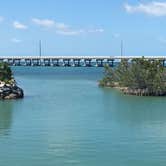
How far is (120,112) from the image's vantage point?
47438 millimetres

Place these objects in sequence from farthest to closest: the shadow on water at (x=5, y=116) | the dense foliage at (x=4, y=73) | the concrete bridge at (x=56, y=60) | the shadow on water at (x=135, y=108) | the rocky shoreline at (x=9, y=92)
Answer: the concrete bridge at (x=56, y=60), the dense foliage at (x=4, y=73), the rocky shoreline at (x=9, y=92), the shadow on water at (x=135, y=108), the shadow on water at (x=5, y=116)

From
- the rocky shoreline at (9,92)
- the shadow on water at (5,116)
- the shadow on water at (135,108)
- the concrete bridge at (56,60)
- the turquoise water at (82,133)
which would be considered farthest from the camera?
the concrete bridge at (56,60)

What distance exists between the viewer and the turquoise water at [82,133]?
27750mm

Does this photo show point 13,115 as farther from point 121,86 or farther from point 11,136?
point 121,86

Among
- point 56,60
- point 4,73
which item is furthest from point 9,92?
point 56,60

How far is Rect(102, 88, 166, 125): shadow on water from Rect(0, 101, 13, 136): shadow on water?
8041mm

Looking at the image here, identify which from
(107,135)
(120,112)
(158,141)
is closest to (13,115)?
(120,112)

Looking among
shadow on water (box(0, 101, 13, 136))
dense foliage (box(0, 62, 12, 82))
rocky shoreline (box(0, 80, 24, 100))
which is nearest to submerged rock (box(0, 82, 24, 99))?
rocky shoreline (box(0, 80, 24, 100))

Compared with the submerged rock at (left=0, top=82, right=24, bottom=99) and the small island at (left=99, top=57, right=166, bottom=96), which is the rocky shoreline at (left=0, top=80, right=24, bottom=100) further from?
the small island at (left=99, top=57, right=166, bottom=96)

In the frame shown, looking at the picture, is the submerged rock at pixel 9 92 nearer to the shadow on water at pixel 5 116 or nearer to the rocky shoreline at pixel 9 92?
the rocky shoreline at pixel 9 92

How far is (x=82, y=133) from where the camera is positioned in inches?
1387

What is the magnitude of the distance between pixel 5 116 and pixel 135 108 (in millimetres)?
12265

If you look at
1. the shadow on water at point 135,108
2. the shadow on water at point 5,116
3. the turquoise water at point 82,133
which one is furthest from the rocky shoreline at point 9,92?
the shadow on water at point 135,108

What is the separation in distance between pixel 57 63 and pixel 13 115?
12166 centimetres
